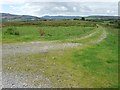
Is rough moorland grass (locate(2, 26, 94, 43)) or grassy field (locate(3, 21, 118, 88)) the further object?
rough moorland grass (locate(2, 26, 94, 43))

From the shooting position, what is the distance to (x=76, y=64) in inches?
741

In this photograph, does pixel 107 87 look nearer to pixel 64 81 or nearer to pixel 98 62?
pixel 64 81

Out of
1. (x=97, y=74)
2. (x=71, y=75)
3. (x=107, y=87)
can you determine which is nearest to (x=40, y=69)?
(x=71, y=75)

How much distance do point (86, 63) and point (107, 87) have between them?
5795mm

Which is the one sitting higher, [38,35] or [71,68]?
[71,68]

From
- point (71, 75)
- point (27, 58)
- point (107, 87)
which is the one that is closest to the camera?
point (107, 87)

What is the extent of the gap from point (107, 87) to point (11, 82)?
14.8 feet

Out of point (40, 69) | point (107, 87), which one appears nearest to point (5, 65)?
point (40, 69)

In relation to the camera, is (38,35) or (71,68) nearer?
A: (71,68)

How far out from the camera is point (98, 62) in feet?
64.2

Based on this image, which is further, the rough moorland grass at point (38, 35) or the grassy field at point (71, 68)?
the rough moorland grass at point (38, 35)

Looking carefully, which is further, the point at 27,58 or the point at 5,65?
the point at 27,58

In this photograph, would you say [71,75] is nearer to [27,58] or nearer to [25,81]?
[25,81]

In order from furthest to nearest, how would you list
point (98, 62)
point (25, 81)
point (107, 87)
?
point (98, 62), point (25, 81), point (107, 87)
